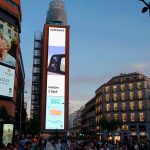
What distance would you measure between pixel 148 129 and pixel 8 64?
5898 centimetres

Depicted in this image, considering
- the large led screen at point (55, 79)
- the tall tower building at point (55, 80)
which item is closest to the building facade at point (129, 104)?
the tall tower building at point (55, 80)

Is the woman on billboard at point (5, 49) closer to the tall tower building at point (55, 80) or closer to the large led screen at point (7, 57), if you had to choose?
the large led screen at point (7, 57)

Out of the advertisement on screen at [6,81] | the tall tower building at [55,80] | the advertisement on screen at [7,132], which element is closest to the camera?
the advertisement on screen at [7,132]

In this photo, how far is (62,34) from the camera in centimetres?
11162

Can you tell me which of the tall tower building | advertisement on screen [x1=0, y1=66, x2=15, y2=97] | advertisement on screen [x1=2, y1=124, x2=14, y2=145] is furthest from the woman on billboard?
the tall tower building

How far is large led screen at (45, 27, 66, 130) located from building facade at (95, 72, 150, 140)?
58.6 ft

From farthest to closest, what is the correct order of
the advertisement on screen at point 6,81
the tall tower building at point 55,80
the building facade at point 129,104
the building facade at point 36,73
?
the building facade at point 36,73, the tall tower building at point 55,80, the building facade at point 129,104, the advertisement on screen at point 6,81

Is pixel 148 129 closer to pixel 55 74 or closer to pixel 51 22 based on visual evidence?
pixel 55 74

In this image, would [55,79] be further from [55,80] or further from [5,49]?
[5,49]

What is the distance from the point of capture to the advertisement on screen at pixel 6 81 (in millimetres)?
58391

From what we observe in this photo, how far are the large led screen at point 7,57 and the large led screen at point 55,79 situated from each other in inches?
1730

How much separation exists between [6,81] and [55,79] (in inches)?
1963

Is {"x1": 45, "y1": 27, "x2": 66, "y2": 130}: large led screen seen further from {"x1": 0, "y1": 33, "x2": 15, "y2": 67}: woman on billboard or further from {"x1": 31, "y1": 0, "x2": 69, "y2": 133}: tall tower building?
{"x1": 0, "y1": 33, "x2": 15, "y2": 67}: woman on billboard

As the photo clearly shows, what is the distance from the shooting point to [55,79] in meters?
109
